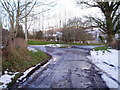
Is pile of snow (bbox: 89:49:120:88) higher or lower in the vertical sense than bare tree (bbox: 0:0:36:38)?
lower

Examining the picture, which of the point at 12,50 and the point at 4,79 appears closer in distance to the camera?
the point at 4,79

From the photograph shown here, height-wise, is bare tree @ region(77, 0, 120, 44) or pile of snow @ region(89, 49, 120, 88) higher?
bare tree @ region(77, 0, 120, 44)

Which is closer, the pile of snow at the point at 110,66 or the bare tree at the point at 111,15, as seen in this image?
the pile of snow at the point at 110,66

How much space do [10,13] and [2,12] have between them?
2.01 ft

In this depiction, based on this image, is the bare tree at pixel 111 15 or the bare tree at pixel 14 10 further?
the bare tree at pixel 111 15

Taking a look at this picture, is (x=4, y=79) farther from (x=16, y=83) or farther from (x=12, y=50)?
(x=12, y=50)

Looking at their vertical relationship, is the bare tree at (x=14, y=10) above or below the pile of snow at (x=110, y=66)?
above

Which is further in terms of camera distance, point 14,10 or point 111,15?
point 111,15

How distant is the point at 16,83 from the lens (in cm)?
497

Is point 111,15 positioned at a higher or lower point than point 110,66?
higher

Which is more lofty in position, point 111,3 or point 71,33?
point 111,3

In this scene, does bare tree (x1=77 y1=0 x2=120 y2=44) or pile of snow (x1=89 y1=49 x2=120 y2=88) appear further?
bare tree (x1=77 y1=0 x2=120 y2=44)

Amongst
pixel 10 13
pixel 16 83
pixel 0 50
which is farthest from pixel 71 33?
pixel 16 83

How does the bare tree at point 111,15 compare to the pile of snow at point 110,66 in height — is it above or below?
above
